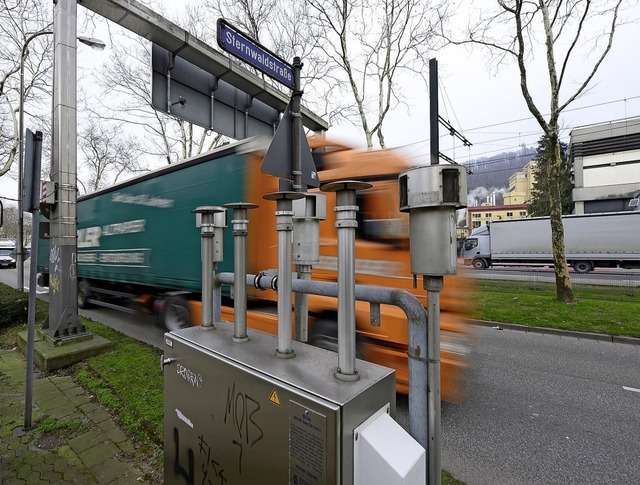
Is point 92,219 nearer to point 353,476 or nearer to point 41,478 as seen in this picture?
point 41,478

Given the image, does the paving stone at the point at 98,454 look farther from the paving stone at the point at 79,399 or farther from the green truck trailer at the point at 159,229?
the green truck trailer at the point at 159,229

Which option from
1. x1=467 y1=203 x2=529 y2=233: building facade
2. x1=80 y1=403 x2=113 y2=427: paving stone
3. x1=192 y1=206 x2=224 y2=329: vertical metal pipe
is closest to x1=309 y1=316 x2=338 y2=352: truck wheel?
x1=192 y1=206 x2=224 y2=329: vertical metal pipe

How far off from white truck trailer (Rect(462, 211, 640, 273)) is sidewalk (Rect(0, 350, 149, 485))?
25043 millimetres

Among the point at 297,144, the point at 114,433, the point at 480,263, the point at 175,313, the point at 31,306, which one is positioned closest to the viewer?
the point at 297,144

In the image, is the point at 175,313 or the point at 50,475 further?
the point at 175,313

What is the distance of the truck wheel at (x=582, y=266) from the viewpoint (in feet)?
69.3

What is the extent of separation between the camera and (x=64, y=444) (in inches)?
112

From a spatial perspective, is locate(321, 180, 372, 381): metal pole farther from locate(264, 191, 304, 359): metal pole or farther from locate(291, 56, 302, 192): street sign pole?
locate(291, 56, 302, 192): street sign pole

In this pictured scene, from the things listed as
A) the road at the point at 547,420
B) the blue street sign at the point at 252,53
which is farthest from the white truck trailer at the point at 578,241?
the blue street sign at the point at 252,53

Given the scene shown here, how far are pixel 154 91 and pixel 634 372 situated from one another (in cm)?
730

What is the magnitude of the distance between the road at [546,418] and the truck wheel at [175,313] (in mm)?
3967

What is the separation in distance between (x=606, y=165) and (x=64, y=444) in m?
43.4

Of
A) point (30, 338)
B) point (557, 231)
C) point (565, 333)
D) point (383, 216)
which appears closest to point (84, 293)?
point (30, 338)

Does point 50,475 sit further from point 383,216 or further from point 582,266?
point 582,266
